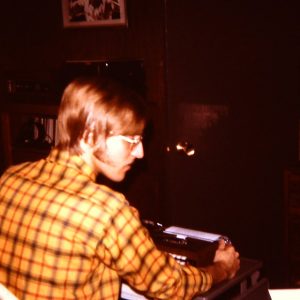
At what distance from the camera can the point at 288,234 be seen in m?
3.03

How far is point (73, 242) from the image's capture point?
1253mm

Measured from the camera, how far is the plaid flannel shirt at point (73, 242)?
1.25 metres

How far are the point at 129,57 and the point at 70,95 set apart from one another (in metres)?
1.83

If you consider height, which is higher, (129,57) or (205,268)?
(129,57)

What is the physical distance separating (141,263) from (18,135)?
2817 millimetres

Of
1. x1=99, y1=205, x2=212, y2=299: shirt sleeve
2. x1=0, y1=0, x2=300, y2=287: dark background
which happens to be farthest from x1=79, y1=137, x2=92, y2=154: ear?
x1=0, y1=0, x2=300, y2=287: dark background

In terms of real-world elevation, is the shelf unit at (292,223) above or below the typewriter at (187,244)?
below

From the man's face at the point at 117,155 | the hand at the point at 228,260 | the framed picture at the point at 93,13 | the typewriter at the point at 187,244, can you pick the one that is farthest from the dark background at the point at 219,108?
the man's face at the point at 117,155

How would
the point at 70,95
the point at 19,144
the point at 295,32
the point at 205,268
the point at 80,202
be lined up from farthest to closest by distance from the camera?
the point at 19,144 < the point at 295,32 < the point at 205,268 < the point at 70,95 < the point at 80,202

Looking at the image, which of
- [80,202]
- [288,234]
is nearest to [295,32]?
[288,234]

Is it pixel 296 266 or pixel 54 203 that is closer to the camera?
pixel 54 203

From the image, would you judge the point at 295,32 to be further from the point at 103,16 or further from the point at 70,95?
the point at 70,95

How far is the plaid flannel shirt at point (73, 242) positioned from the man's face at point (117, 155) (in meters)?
0.06

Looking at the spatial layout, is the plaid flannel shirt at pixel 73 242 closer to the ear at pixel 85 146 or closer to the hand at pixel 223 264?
the ear at pixel 85 146
